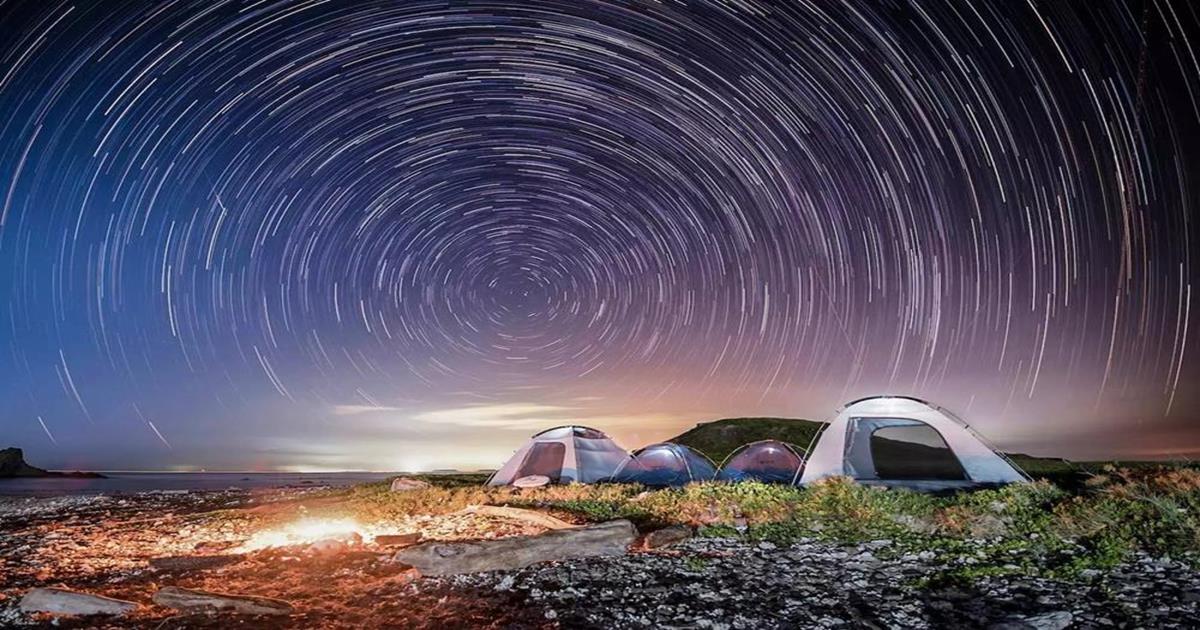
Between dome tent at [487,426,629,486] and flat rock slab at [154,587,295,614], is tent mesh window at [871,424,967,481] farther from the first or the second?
flat rock slab at [154,587,295,614]

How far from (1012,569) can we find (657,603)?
4.86 metres

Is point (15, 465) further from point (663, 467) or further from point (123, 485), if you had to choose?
point (663, 467)

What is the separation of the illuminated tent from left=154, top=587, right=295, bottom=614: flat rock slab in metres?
13.2

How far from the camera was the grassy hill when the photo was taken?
67000mm

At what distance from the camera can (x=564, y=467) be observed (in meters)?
21.4

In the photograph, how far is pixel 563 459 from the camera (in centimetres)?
2200

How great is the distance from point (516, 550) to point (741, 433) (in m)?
66.9

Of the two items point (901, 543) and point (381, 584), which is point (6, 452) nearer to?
point (381, 584)

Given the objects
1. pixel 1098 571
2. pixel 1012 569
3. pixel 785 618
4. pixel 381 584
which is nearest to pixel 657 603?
pixel 785 618

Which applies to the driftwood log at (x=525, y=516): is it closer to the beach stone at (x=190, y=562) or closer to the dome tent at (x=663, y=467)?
the beach stone at (x=190, y=562)

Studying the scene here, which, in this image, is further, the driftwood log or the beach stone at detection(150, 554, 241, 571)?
the driftwood log

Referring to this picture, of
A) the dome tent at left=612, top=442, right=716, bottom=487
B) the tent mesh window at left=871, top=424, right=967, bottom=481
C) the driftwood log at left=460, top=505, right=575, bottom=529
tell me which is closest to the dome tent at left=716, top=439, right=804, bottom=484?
the dome tent at left=612, top=442, right=716, bottom=487

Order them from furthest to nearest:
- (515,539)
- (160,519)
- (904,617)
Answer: (160,519), (515,539), (904,617)

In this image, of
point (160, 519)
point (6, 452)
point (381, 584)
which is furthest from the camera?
point (6, 452)
